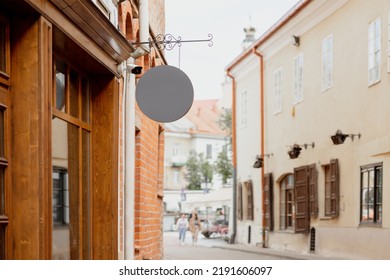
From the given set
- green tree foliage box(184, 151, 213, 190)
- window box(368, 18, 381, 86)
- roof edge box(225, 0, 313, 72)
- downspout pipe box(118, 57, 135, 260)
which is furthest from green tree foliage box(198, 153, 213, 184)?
downspout pipe box(118, 57, 135, 260)

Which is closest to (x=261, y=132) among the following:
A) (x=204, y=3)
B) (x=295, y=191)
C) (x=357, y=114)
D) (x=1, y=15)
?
(x=295, y=191)

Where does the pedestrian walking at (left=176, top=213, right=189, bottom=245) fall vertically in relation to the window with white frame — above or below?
below

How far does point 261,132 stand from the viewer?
8062 millimetres

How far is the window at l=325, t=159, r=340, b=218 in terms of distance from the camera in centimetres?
639

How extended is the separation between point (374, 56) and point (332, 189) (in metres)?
1.24

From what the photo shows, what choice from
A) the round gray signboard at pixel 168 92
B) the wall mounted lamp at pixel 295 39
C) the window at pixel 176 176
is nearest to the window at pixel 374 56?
the round gray signboard at pixel 168 92

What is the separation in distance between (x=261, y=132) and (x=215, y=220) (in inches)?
250

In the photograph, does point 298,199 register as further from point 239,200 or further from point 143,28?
point 143,28

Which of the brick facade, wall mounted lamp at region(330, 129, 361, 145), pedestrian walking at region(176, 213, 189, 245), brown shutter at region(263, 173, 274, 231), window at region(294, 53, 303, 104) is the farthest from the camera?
pedestrian walking at region(176, 213, 189, 245)

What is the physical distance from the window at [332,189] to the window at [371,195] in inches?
17.1

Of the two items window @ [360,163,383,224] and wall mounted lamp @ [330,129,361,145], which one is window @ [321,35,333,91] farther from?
window @ [360,163,383,224]

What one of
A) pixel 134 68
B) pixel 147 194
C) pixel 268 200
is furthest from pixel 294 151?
pixel 134 68

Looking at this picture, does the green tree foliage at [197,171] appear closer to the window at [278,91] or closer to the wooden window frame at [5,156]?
the window at [278,91]

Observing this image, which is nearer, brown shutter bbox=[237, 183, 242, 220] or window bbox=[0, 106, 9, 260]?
window bbox=[0, 106, 9, 260]
